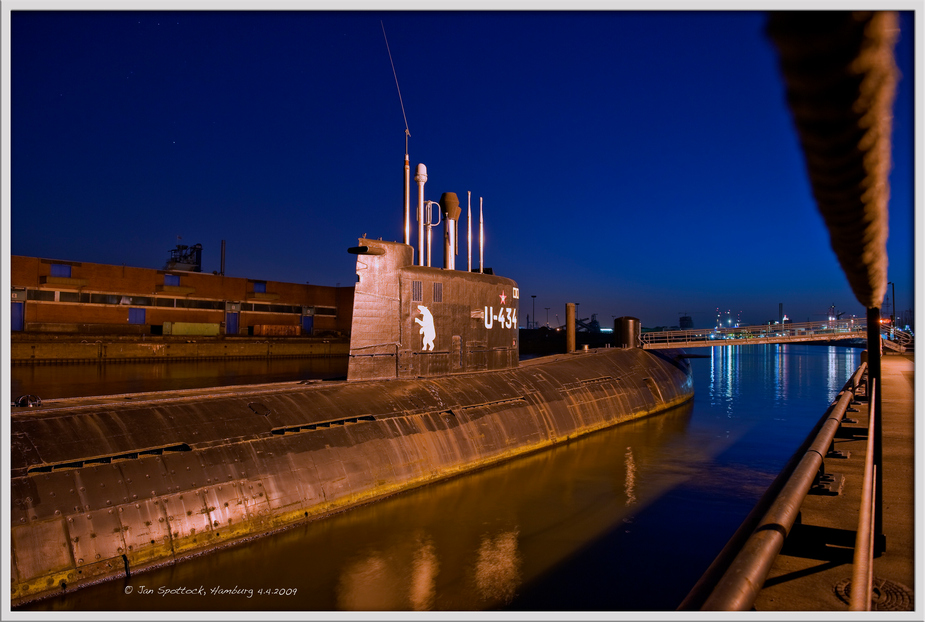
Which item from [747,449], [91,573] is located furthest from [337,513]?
[747,449]

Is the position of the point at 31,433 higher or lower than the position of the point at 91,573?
higher

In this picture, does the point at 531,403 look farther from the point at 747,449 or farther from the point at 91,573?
the point at 91,573

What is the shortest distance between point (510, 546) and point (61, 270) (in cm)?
4270

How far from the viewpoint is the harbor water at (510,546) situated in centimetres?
662

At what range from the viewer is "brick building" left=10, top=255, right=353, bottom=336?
126ft

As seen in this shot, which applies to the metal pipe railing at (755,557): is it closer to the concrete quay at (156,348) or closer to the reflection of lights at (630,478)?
the reflection of lights at (630,478)

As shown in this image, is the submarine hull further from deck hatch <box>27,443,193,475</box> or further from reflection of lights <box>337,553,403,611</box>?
reflection of lights <box>337,553,403,611</box>

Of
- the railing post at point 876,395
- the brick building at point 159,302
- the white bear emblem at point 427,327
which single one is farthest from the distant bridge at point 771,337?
the brick building at point 159,302

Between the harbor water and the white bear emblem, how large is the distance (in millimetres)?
3077

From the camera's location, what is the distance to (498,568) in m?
7.52

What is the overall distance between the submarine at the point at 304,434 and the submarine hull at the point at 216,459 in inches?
0.8

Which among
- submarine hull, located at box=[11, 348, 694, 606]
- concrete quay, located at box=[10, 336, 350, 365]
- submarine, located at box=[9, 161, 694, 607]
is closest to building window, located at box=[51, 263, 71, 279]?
concrete quay, located at box=[10, 336, 350, 365]

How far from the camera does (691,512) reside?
9984 mm

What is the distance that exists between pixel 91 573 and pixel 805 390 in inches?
1336
